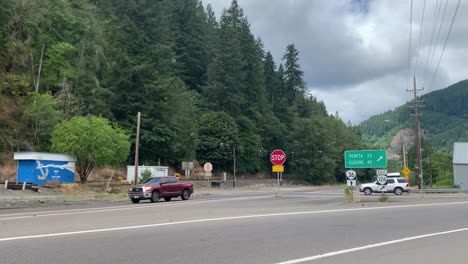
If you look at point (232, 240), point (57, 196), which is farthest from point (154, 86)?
point (232, 240)

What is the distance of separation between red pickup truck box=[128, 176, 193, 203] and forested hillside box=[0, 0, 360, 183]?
24300mm

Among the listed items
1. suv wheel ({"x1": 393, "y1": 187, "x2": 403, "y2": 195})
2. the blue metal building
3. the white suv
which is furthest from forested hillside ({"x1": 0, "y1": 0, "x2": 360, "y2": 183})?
suv wheel ({"x1": 393, "y1": 187, "x2": 403, "y2": 195})

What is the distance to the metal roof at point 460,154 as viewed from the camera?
8049 centimetres

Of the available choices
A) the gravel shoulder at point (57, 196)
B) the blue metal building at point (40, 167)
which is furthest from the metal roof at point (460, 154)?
the blue metal building at point (40, 167)

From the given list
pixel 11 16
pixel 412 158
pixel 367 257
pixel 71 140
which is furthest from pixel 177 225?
pixel 412 158

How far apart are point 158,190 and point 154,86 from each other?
3911 cm

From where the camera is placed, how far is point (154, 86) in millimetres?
69375

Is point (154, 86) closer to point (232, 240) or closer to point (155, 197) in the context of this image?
point (155, 197)

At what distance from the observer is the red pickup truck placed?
3152 cm

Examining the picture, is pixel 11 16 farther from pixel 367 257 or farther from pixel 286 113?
pixel 286 113

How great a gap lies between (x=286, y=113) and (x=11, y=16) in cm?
7349

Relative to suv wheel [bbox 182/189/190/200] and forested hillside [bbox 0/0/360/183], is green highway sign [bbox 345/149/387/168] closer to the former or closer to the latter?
suv wheel [bbox 182/189/190/200]

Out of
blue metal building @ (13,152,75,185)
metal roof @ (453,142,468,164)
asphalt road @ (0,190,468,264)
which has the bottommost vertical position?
asphalt road @ (0,190,468,264)

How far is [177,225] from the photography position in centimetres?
1590
